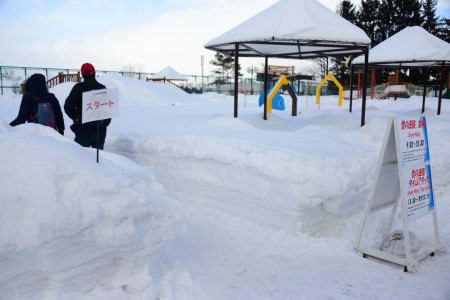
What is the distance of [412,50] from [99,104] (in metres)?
9.80

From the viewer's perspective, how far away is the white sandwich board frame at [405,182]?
395 cm

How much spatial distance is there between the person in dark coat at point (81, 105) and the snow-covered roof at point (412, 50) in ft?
28.1

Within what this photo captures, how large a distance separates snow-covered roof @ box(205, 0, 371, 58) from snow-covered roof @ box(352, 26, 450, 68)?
3707mm

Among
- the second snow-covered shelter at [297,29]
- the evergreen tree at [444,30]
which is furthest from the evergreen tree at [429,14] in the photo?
the second snow-covered shelter at [297,29]

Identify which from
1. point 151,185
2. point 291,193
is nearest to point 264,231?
point 291,193

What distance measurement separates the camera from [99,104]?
361 cm

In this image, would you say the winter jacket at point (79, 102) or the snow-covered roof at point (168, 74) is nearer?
the winter jacket at point (79, 102)

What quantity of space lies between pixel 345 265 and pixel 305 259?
1.33 ft

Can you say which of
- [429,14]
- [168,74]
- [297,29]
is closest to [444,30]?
[429,14]

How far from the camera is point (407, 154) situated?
4062mm

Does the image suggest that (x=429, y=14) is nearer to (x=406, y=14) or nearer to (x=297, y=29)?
(x=406, y=14)

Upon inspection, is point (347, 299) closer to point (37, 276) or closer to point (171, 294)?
point (171, 294)

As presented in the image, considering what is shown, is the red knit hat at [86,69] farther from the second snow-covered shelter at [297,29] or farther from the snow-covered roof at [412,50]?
the snow-covered roof at [412,50]

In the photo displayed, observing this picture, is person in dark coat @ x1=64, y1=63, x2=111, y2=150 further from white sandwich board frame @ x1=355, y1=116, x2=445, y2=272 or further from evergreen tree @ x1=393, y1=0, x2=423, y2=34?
evergreen tree @ x1=393, y1=0, x2=423, y2=34
